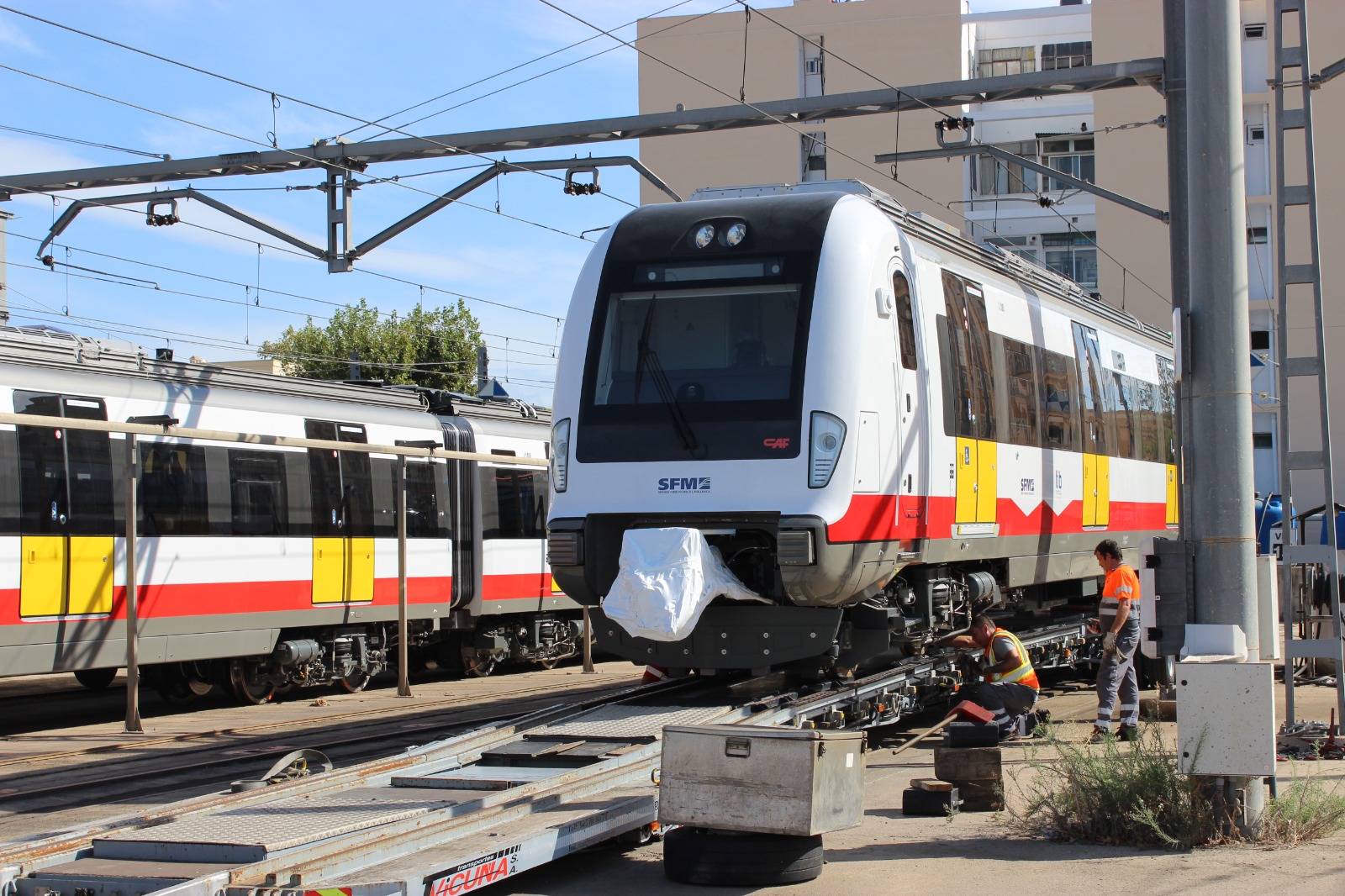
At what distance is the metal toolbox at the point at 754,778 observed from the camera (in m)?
6.65

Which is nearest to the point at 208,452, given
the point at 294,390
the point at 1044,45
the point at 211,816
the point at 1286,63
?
the point at 294,390

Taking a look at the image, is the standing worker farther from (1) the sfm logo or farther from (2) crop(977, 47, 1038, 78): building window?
(2) crop(977, 47, 1038, 78): building window

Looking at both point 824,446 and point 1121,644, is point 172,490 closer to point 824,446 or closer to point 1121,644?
point 824,446

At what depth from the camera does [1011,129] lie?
1612 inches

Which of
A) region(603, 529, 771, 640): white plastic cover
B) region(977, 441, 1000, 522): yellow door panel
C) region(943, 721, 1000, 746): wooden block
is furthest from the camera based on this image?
region(977, 441, 1000, 522): yellow door panel

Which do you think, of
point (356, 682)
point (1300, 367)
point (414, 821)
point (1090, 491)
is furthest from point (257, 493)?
point (1300, 367)

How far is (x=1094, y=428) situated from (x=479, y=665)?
30.6ft

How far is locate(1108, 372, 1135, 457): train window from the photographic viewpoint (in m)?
15.5

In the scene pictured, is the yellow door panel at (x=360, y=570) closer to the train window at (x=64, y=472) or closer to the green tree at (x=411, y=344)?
the train window at (x=64, y=472)

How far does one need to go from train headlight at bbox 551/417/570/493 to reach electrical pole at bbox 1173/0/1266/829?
4.03 meters

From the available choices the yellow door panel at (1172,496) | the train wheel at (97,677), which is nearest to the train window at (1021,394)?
the yellow door panel at (1172,496)

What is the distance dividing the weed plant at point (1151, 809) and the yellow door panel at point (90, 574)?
896 centimetres

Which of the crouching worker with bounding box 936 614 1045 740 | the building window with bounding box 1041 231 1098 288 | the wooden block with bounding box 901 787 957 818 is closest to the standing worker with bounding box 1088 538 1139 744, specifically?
the crouching worker with bounding box 936 614 1045 740

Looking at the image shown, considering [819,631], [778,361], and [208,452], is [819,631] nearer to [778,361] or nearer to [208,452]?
[778,361]
